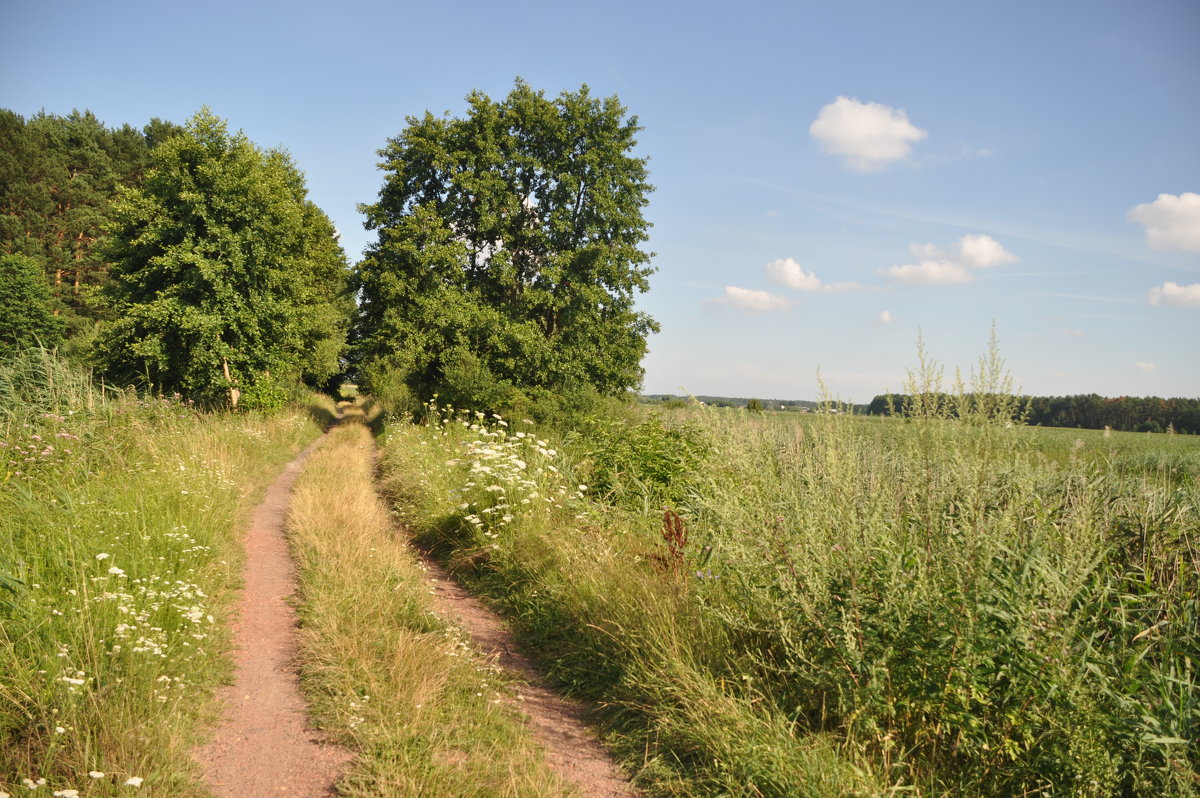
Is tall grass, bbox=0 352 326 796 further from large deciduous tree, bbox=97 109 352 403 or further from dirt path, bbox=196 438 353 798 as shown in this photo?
large deciduous tree, bbox=97 109 352 403

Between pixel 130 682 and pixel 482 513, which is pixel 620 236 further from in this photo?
pixel 130 682

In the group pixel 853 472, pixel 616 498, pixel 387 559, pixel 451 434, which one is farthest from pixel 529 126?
pixel 853 472

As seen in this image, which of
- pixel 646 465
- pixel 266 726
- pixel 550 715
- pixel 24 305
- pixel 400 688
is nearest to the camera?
pixel 266 726

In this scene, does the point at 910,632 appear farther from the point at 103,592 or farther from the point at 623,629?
the point at 103,592

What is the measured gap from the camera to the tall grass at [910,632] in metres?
2.73

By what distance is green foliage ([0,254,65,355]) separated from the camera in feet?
109

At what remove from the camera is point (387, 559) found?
6.61 m

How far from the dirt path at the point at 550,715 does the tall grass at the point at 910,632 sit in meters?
0.19

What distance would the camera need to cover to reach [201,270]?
17125 millimetres

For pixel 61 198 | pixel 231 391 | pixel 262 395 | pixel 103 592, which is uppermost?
pixel 61 198

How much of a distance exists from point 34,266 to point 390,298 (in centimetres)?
2839

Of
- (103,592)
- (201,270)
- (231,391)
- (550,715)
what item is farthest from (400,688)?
(231,391)

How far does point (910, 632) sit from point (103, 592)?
4957mm

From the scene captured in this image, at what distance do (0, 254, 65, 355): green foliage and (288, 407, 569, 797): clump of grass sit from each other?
124 ft
